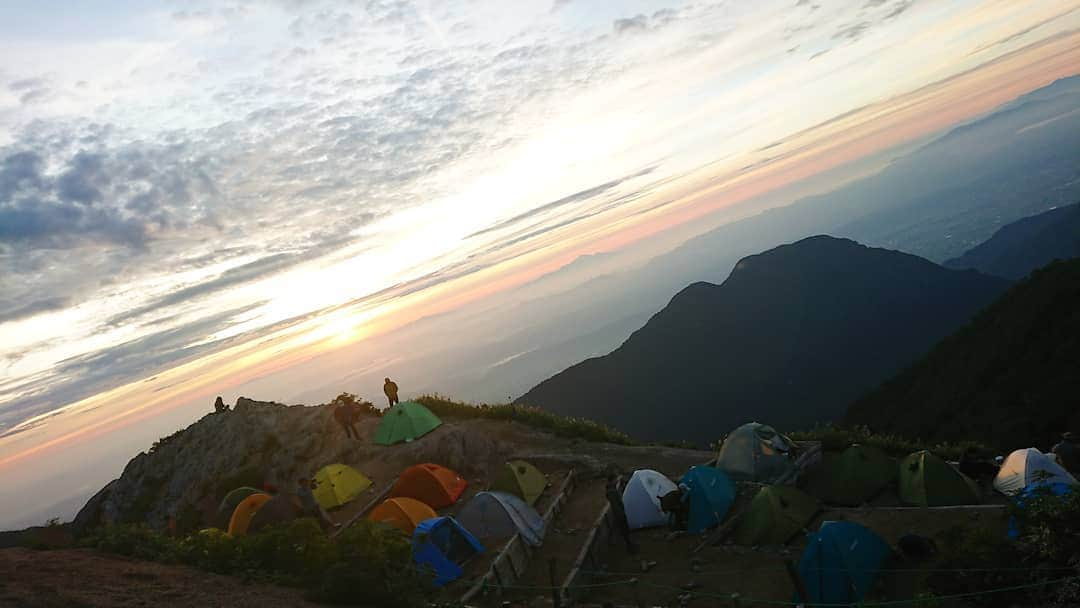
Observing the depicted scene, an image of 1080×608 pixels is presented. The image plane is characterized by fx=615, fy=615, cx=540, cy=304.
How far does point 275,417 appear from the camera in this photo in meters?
26.8

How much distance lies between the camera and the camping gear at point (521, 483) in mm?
19444

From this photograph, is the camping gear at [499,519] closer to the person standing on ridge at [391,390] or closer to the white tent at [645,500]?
the white tent at [645,500]

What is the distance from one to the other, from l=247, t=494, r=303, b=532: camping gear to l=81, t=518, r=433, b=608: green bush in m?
3.82

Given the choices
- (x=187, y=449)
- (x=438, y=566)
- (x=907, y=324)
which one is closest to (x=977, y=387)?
(x=438, y=566)

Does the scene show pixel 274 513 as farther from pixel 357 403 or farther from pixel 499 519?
pixel 357 403

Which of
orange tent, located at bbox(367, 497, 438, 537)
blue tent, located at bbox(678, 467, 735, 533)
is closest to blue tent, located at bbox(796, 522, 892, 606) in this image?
blue tent, located at bbox(678, 467, 735, 533)

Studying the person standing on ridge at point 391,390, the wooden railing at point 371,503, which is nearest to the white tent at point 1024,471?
the wooden railing at point 371,503

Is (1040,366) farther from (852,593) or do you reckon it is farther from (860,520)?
(852,593)

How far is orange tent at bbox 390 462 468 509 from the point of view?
1983cm

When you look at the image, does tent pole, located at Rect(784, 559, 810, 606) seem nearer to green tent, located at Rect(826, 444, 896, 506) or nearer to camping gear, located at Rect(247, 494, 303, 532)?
green tent, located at Rect(826, 444, 896, 506)

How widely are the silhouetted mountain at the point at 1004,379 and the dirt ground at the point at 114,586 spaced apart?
148ft

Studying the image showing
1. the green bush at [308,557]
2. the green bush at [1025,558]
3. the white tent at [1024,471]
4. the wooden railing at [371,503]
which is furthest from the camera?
the wooden railing at [371,503]

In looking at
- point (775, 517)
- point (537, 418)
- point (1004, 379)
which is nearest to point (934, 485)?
point (775, 517)

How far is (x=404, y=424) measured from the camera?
25547mm
